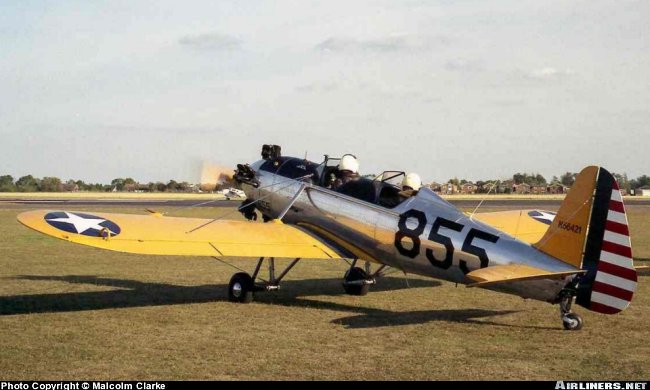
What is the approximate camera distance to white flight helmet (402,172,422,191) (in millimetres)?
11641

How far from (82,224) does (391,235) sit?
429 centimetres

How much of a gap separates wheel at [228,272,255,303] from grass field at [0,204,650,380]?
0.24m

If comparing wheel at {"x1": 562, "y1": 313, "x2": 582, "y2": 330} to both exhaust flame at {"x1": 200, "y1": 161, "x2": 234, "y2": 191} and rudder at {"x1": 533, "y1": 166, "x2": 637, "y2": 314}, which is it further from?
exhaust flame at {"x1": 200, "y1": 161, "x2": 234, "y2": 191}

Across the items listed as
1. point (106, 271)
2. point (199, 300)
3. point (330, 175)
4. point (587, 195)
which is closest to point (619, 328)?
point (587, 195)

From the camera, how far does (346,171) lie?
1216cm

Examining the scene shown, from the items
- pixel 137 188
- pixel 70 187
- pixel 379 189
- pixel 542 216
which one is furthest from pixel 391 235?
pixel 70 187

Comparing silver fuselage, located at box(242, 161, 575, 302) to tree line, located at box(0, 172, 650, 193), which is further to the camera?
tree line, located at box(0, 172, 650, 193)

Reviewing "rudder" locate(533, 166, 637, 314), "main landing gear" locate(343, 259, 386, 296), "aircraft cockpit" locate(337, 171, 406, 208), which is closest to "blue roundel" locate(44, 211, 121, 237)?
"aircraft cockpit" locate(337, 171, 406, 208)

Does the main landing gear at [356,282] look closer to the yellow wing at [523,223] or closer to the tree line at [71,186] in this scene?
the yellow wing at [523,223]

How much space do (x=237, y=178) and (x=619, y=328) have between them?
6.97 metres

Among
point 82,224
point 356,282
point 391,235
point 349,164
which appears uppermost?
point 349,164

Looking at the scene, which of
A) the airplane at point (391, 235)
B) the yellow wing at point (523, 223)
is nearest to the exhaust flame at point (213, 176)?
the airplane at point (391, 235)

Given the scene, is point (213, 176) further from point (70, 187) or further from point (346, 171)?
point (70, 187)

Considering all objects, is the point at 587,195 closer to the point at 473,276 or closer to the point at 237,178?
the point at 473,276
